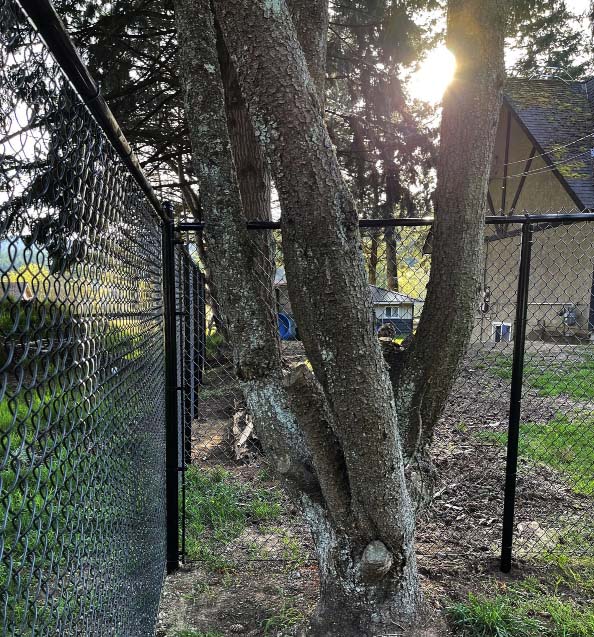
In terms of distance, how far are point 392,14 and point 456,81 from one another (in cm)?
473

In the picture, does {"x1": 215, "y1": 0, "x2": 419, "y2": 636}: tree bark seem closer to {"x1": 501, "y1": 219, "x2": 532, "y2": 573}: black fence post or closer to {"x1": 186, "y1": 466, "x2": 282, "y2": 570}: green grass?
{"x1": 501, "y1": 219, "x2": 532, "y2": 573}: black fence post

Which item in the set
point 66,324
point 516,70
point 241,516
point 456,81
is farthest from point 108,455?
point 516,70

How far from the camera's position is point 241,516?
12.2ft

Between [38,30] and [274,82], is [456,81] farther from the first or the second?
[38,30]

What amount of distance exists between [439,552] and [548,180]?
11987 mm

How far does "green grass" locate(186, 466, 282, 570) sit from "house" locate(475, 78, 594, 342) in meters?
7.90

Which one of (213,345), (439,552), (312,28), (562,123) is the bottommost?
(439,552)

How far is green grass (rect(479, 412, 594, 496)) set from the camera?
4.26 meters

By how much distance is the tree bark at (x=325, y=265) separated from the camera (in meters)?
1.75

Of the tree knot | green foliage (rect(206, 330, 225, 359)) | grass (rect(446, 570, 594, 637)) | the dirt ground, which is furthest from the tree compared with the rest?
green foliage (rect(206, 330, 225, 359))

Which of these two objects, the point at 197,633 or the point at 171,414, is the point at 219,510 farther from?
the point at 197,633

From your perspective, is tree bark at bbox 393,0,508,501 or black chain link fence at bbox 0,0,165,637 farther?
tree bark at bbox 393,0,508,501

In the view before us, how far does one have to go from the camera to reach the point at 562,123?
12969 millimetres

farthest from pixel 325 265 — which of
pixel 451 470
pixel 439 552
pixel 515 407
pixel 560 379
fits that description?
pixel 560 379
